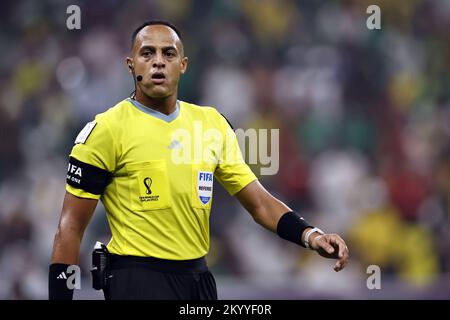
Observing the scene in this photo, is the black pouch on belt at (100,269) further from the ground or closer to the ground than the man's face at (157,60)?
closer to the ground

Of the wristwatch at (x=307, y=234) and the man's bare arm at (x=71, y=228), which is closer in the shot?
the man's bare arm at (x=71, y=228)

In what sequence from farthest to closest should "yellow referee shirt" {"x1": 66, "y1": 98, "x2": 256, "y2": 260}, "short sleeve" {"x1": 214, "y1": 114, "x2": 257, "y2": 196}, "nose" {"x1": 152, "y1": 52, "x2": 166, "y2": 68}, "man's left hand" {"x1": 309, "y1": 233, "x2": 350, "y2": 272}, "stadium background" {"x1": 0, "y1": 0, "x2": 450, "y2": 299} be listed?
"stadium background" {"x1": 0, "y1": 0, "x2": 450, "y2": 299}, "short sleeve" {"x1": 214, "y1": 114, "x2": 257, "y2": 196}, "nose" {"x1": 152, "y1": 52, "x2": 166, "y2": 68}, "yellow referee shirt" {"x1": 66, "y1": 98, "x2": 256, "y2": 260}, "man's left hand" {"x1": 309, "y1": 233, "x2": 350, "y2": 272}

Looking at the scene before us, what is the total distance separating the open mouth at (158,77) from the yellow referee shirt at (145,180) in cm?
16

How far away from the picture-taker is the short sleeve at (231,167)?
5328 millimetres

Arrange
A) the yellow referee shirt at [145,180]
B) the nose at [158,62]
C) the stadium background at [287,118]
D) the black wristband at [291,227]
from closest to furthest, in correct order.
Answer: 1. the yellow referee shirt at [145,180]
2. the nose at [158,62]
3. the black wristband at [291,227]
4. the stadium background at [287,118]

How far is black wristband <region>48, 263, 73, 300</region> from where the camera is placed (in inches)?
187

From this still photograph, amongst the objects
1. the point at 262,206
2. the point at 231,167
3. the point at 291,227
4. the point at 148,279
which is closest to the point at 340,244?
the point at 291,227

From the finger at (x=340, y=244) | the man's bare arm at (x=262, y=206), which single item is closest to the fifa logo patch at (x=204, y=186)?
the man's bare arm at (x=262, y=206)

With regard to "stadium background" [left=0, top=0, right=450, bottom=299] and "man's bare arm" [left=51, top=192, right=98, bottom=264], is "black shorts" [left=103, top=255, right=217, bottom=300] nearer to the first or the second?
"man's bare arm" [left=51, top=192, right=98, bottom=264]

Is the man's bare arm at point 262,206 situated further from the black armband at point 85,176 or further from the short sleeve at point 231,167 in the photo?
the black armband at point 85,176

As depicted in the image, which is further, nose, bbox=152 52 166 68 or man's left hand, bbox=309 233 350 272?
nose, bbox=152 52 166 68

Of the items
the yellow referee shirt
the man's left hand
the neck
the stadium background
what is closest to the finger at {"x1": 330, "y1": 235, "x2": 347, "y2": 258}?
the man's left hand

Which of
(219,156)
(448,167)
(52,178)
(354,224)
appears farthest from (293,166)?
(219,156)

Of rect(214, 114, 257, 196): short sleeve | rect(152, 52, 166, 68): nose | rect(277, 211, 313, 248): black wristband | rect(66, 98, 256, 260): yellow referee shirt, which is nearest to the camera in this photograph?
rect(66, 98, 256, 260): yellow referee shirt
